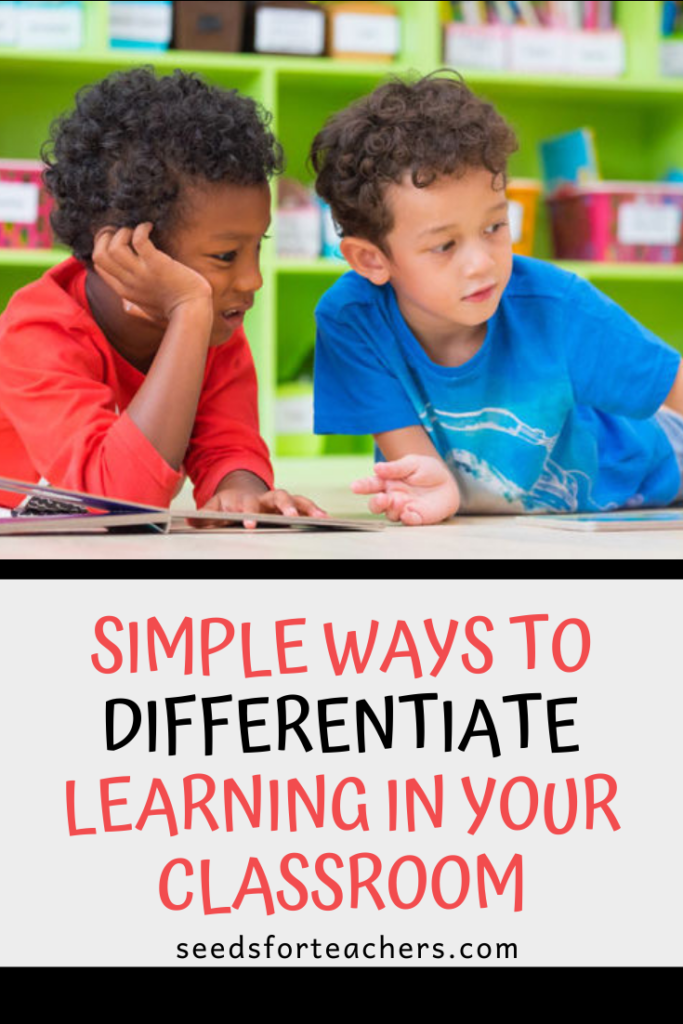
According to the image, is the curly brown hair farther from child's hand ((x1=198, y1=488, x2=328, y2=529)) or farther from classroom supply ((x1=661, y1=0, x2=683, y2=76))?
classroom supply ((x1=661, y1=0, x2=683, y2=76))

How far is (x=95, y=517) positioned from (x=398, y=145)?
483 millimetres

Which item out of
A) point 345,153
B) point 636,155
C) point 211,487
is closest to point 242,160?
point 345,153

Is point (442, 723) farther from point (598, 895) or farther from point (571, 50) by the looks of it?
point (571, 50)

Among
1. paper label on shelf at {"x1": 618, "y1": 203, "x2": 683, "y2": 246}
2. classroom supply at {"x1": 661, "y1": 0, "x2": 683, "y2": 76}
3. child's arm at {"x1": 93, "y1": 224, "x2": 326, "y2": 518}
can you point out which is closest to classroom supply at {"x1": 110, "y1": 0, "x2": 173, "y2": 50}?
→ paper label on shelf at {"x1": 618, "y1": 203, "x2": 683, "y2": 246}

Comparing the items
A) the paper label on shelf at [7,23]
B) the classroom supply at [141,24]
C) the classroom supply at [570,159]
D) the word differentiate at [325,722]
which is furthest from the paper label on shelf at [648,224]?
the word differentiate at [325,722]

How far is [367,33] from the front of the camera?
9.07 ft

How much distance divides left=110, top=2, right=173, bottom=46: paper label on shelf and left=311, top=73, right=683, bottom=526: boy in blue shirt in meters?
1.60

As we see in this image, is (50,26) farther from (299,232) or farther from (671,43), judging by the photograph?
(671,43)

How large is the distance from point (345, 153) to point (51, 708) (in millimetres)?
685

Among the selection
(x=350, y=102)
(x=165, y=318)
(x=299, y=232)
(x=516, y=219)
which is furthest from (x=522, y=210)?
(x=165, y=318)

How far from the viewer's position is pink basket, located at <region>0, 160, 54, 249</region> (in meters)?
2.53

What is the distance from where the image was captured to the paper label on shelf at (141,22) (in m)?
2.62

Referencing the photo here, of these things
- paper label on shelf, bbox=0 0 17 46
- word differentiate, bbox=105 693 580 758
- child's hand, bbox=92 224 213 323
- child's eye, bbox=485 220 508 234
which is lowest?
word differentiate, bbox=105 693 580 758

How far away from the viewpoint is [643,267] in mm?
2879
